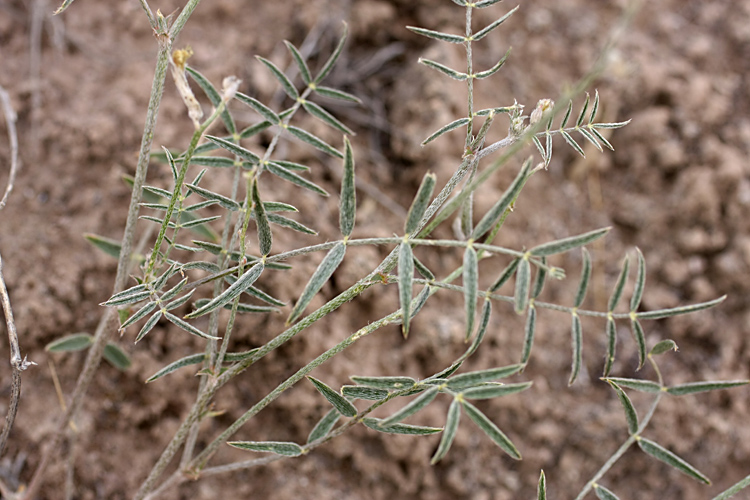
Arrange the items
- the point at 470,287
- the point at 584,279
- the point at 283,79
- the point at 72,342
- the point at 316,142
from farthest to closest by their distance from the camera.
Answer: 1. the point at 72,342
2. the point at 283,79
3. the point at 316,142
4. the point at 584,279
5. the point at 470,287

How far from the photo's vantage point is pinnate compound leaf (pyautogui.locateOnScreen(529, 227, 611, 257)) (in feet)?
3.00

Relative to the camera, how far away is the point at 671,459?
1.17 m

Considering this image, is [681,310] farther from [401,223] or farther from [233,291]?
[401,223]

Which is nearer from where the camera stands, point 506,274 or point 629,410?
point 506,274

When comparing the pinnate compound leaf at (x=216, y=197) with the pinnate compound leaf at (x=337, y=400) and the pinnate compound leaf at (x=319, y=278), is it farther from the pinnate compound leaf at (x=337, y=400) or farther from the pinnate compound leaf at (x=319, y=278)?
the pinnate compound leaf at (x=337, y=400)

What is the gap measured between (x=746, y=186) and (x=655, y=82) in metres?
0.55

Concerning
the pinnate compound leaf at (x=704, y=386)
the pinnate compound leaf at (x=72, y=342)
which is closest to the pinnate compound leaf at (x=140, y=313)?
the pinnate compound leaf at (x=72, y=342)

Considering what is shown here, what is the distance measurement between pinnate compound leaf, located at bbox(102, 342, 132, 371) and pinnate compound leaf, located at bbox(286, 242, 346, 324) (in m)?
0.84

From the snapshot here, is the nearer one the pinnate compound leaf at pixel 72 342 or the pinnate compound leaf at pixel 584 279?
the pinnate compound leaf at pixel 584 279

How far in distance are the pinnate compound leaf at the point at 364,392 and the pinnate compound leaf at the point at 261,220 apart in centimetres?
29

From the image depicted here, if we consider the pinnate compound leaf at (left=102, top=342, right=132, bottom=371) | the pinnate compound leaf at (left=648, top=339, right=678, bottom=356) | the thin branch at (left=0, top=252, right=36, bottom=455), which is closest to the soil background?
the pinnate compound leaf at (left=102, top=342, right=132, bottom=371)

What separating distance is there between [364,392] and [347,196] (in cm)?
37

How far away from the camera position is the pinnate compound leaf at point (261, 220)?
938 millimetres

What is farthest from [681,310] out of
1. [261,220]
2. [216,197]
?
[216,197]
